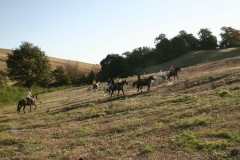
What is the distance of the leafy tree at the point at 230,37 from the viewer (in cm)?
5859

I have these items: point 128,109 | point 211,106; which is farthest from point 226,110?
point 128,109

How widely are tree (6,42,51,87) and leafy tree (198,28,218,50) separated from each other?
121ft

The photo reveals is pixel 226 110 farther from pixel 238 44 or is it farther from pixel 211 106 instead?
pixel 238 44

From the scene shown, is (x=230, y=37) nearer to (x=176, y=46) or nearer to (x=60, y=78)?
(x=176, y=46)

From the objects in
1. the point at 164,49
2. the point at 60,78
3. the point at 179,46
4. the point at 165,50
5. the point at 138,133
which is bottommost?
the point at 138,133

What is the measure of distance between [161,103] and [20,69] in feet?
142

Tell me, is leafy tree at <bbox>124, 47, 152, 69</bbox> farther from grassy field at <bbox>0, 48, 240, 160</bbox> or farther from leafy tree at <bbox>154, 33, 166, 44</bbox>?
grassy field at <bbox>0, 48, 240, 160</bbox>

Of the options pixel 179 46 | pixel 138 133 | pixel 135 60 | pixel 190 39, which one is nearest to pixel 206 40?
pixel 190 39

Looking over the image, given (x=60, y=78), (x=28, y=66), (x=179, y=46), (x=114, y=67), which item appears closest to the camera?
(x=28, y=66)

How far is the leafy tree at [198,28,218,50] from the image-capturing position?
61.7m

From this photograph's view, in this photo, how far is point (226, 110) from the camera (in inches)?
474

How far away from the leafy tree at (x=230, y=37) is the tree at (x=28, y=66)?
40.6 meters

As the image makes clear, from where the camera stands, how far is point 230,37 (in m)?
59.9

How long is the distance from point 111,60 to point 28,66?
17363 mm
